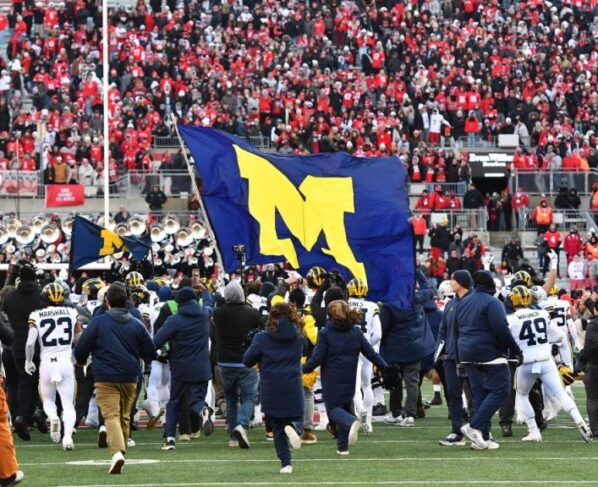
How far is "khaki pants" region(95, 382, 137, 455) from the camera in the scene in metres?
14.3

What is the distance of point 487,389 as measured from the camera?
1571 centimetres

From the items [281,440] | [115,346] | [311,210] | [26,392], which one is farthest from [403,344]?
[115,346]

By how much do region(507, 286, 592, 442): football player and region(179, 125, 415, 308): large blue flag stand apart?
1.20 metres

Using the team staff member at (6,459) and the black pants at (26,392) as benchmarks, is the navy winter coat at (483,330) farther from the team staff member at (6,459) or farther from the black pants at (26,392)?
the team staff member at (6,459)

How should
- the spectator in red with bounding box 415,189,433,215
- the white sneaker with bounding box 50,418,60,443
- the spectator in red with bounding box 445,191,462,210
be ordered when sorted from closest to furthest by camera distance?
the white sneaker with bounding box 50,418,60,443 → the spectator in red with bounding box 415,189,433,215 → the spectator in red with bounding box 445,191,462,210

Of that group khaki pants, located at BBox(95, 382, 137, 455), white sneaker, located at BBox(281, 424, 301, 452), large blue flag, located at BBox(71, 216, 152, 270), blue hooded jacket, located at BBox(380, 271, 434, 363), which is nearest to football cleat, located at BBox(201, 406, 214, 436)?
blue hooded jacket, located at BBox(380, 271, 434, 363)

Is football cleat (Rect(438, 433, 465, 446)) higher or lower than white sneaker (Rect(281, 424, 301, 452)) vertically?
lower

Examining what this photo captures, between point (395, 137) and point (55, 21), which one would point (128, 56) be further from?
point (395, 137)

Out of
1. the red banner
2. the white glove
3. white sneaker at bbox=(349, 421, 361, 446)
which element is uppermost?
the red banner

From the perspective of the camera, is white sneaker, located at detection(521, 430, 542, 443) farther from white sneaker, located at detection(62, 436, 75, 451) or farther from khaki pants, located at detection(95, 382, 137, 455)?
white sneaker, located at detection(62, 436, 75, 451)

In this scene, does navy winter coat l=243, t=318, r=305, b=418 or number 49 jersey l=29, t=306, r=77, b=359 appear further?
number 49 jersey l=29, t=306, r=77, b=359

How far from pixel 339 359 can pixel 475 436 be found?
1.39 m

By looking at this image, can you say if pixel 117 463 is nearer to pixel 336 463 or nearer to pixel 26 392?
pixel 336 463

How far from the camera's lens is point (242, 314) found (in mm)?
16672
